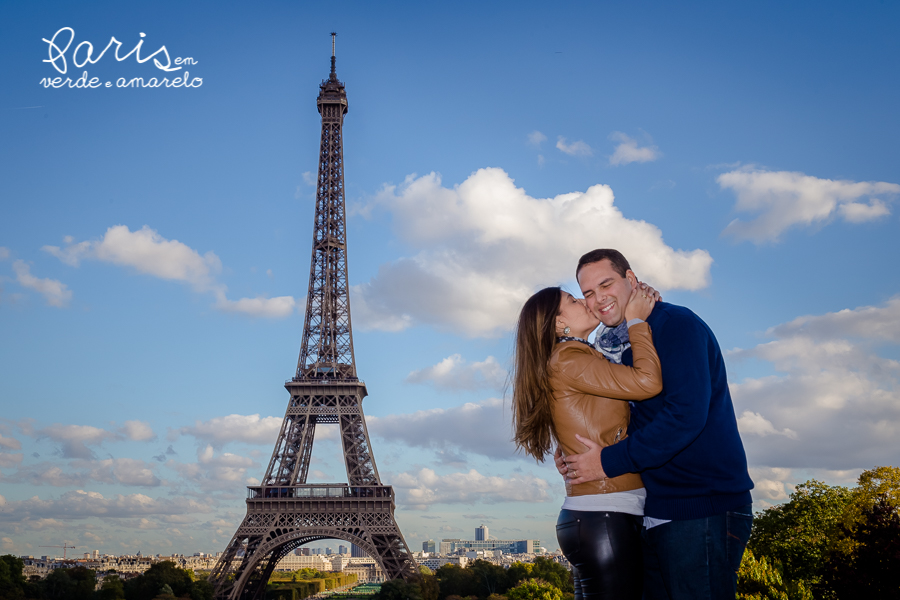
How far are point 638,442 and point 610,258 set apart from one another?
1.38 m

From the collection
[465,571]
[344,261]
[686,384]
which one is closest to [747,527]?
[686,384]

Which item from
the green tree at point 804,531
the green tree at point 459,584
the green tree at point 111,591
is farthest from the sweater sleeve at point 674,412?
the green tree at point 459,584

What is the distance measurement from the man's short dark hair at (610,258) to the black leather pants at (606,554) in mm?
1695

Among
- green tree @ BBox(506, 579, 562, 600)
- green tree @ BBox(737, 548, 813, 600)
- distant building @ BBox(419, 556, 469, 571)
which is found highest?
green tree @ BBox(737, 548, 813, 600)

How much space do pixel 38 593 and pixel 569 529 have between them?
53.7m

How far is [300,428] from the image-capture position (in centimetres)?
4475

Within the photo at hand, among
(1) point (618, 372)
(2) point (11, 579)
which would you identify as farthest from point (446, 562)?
(1) point (618, 372)

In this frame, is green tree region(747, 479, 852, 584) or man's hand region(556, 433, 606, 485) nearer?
man's hand region(556, 433, 606, 485)

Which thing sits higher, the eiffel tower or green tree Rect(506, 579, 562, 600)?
the eiffel tower

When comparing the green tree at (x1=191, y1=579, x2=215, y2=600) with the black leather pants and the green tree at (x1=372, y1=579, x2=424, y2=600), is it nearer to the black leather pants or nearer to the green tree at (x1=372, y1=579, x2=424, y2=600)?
the green tree at (x1=372, y1=579, x2=424, y2=600)

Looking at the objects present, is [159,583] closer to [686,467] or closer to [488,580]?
[488,580]

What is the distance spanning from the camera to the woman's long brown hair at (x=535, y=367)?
4695 mm

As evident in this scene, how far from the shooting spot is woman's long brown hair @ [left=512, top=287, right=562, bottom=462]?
15.4 ft

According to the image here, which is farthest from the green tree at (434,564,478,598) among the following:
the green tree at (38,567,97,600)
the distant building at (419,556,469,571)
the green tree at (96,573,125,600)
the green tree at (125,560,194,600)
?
the distant building at (419,556,469,571)
